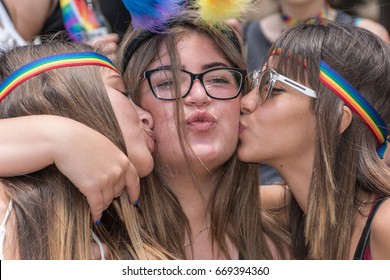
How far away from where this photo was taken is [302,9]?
4262 millimetres

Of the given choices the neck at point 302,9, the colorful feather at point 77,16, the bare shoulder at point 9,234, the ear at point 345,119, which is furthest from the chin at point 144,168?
the neck at point 302,9

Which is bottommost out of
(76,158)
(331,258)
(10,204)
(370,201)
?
(331,258)

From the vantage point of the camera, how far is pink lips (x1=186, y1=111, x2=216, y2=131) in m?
2.97

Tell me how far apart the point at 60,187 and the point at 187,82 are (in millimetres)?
756

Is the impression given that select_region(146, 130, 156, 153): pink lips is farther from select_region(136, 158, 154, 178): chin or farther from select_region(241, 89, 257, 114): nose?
select_region(241, 89, 257, 114): nose

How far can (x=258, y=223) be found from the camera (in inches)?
123

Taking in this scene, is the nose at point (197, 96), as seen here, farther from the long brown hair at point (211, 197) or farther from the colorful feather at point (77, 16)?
the colorful feather at point (77, 16)

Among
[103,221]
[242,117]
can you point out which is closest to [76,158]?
[103,221]

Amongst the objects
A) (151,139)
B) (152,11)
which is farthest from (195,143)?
(152,11)

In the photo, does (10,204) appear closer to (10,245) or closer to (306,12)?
(10,245)

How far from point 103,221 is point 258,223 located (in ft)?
2.32

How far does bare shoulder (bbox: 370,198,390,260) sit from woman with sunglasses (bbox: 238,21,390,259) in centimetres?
2

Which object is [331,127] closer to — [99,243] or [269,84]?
[269,84]
